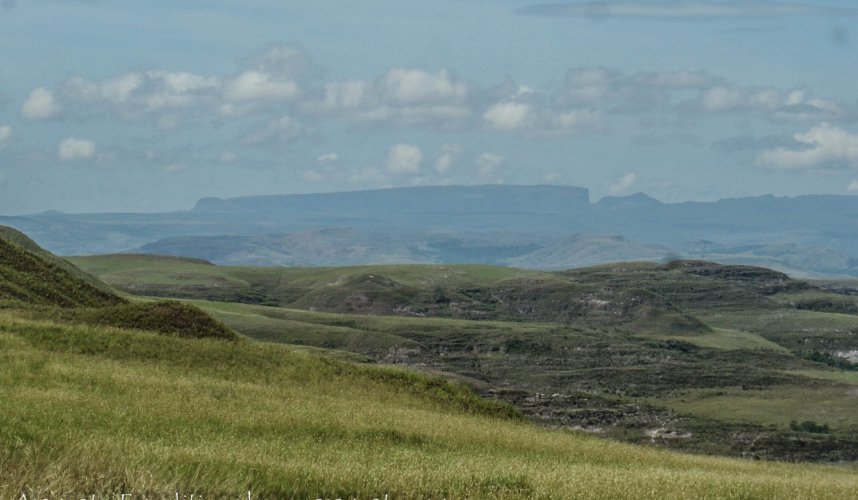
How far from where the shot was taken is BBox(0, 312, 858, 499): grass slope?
558 inches

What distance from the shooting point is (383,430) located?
31.3 m

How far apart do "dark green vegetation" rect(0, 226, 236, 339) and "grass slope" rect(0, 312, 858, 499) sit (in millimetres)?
4703

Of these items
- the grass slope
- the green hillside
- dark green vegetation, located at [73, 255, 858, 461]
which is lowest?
dark green vegetation, located at [73, 255, 858, 461]

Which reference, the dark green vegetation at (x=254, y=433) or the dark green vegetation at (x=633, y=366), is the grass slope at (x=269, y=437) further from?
the dark green vegetation at (x=633, y=366)

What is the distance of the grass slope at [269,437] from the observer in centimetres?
1416

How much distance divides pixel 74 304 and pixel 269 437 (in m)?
39.6

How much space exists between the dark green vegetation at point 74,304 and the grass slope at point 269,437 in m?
4.70

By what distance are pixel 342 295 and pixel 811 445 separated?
120844 millimetres

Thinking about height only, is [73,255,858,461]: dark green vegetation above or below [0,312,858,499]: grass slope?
below

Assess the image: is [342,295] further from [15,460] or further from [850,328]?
[15,460]

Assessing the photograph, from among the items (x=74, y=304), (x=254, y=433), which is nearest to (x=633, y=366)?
(x=74, y=304)

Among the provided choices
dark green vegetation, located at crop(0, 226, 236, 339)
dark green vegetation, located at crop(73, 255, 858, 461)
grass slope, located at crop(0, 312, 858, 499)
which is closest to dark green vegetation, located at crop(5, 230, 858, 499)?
grass slope, located at crop(0, 312, 858, 499)

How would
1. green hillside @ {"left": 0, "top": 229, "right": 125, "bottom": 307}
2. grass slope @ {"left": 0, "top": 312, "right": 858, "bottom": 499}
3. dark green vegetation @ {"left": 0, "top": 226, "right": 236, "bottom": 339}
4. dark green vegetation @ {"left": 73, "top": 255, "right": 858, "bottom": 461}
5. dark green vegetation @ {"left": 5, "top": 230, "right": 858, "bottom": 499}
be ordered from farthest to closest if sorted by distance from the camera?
1. dark green vegetation @ {"left": 73, "top": 255, "right": 858, "bottom": 461}
2. green hillside @ {"left": 0, "top": 229, "right": 125, "bottom": 307}
3. dark green vegetation @ {"left": 0, "top": 226, "right": 236, "bottom": 339}
4. dark green vegetation @ {"left": 5, "top": 230, "right": 858, "bottom": 499}
5. grass slope @ {"left": 0, "top": 312, "right": 858, "bottom": 499}

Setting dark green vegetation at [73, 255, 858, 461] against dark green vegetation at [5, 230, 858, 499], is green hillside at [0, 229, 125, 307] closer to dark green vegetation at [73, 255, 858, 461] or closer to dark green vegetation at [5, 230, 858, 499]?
dark green vegetation at [5, 230, 858, 499]
